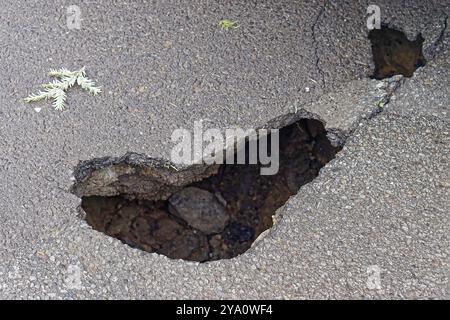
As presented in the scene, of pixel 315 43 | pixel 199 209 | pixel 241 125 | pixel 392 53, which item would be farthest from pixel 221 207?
pixel 392 53

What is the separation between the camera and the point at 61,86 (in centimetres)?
370

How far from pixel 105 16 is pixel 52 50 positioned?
1.26 ft

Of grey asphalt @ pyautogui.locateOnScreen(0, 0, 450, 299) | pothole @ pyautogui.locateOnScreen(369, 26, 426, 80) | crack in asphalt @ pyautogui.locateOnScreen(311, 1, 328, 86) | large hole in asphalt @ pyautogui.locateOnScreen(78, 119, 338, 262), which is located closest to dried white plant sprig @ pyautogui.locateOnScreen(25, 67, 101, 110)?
grey asphalt @ pyautogui.locateOnScreen(0, 0, 450, 299)

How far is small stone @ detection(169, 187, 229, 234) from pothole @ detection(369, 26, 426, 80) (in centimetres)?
116

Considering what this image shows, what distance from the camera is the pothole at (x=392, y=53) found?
4.04 meters

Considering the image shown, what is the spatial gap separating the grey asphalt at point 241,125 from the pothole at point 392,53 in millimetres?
97

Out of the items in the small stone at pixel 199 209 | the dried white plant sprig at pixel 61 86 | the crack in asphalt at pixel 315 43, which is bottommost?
the small stone at pixel 199 209

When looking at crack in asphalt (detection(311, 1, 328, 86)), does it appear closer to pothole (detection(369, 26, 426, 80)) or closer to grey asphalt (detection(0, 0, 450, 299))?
grey asphalt (detection(0, 0, 450, 299))

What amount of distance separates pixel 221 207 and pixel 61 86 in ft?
3.55

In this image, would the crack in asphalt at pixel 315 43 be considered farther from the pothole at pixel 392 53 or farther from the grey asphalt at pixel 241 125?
the pothole at pixel 392 53

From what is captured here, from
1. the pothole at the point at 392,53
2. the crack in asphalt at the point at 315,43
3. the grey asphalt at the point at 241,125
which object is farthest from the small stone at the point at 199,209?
the pothole at the point at 392,53

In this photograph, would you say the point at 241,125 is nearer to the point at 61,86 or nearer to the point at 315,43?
the point at 315,43

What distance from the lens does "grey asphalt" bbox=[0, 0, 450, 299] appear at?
3025 mm

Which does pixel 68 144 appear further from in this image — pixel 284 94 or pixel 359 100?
pixel 359 100
